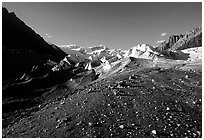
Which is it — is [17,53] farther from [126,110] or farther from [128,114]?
[128,114]

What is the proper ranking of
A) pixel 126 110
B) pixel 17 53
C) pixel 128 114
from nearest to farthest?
pixel 128 114 < pixel 126 110 < pixel 17 53

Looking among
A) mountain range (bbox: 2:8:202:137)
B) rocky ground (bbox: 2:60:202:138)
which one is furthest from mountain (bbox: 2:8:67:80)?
rocky ground (bbox: 2:60:202:138)

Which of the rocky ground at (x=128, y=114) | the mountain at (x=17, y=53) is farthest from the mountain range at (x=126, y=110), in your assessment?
the mountain at (x=17, y=53)

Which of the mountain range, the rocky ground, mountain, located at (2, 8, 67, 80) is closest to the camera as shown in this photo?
the rocky ground

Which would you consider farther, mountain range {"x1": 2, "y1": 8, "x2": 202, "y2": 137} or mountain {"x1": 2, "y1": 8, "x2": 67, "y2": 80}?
mountain {"x1": 2, "y1": 8, "x2": 67, "y2": 80}

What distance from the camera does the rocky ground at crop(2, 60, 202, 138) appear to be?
45.9 feet

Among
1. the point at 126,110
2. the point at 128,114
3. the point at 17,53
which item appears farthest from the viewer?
the point at 17,53

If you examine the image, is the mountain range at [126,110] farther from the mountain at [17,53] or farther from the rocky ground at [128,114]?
the mountain at [17,53]

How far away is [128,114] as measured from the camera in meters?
16.0

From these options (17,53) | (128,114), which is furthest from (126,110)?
(17,53)

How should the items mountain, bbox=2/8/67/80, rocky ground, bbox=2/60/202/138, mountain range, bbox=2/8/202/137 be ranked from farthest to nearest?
mountain, bbox=2/8/67/80 → mountain range, bbox=2/8/202/137 → rocky ground, bbox=2/60/202/138

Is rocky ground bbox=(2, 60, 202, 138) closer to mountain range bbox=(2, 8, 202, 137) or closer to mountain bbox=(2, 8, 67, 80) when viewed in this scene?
mountain range bbox=(2, 8, 202, 137)

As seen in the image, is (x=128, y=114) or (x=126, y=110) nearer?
(x=128, y=114)

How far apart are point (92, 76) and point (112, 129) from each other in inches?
823
